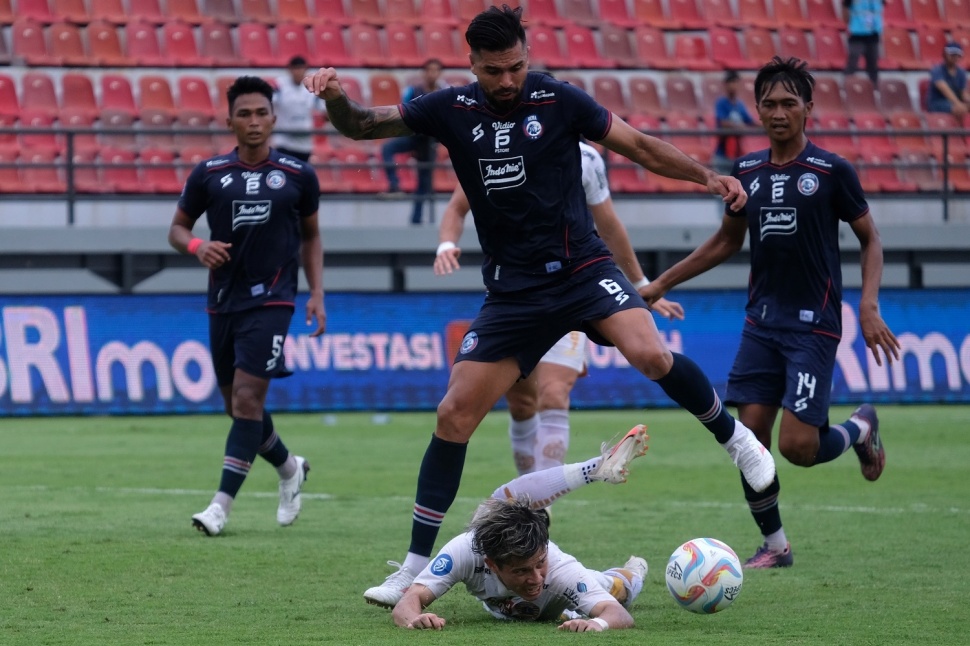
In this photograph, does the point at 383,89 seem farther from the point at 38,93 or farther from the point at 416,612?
the point at 416,612

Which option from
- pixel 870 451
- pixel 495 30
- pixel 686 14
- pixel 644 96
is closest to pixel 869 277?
pixel 870 451

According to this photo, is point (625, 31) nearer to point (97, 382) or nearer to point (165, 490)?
point (97, 382)

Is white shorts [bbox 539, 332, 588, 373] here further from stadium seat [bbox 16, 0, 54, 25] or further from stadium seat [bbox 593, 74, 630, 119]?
stadium seat [bbox 16, 0, 54, 25]

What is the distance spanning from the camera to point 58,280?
16.7 metres

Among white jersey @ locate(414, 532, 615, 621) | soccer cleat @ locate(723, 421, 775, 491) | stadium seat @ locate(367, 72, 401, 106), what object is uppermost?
stadium seat @ locate(367, 72, 401, 106)

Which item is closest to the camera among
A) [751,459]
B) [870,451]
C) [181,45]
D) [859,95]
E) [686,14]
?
[751,459]

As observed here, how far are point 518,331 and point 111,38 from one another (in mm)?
15755

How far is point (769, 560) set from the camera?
7145mm

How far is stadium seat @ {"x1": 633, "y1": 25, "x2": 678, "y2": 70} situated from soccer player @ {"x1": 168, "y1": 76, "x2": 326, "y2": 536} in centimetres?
1453

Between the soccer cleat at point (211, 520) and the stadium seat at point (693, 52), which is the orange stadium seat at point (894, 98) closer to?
the stadium seat at point (693, 52)

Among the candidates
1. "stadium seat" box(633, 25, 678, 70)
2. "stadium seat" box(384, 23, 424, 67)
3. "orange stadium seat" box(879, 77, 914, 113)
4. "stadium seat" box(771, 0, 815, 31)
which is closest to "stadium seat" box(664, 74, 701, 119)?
"stadium seat" box(633, 25, 678, 70)

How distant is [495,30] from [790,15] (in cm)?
1933

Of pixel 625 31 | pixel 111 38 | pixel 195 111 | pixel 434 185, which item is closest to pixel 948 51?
pixel 625 31

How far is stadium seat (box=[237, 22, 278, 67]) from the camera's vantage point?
20.6 metres
